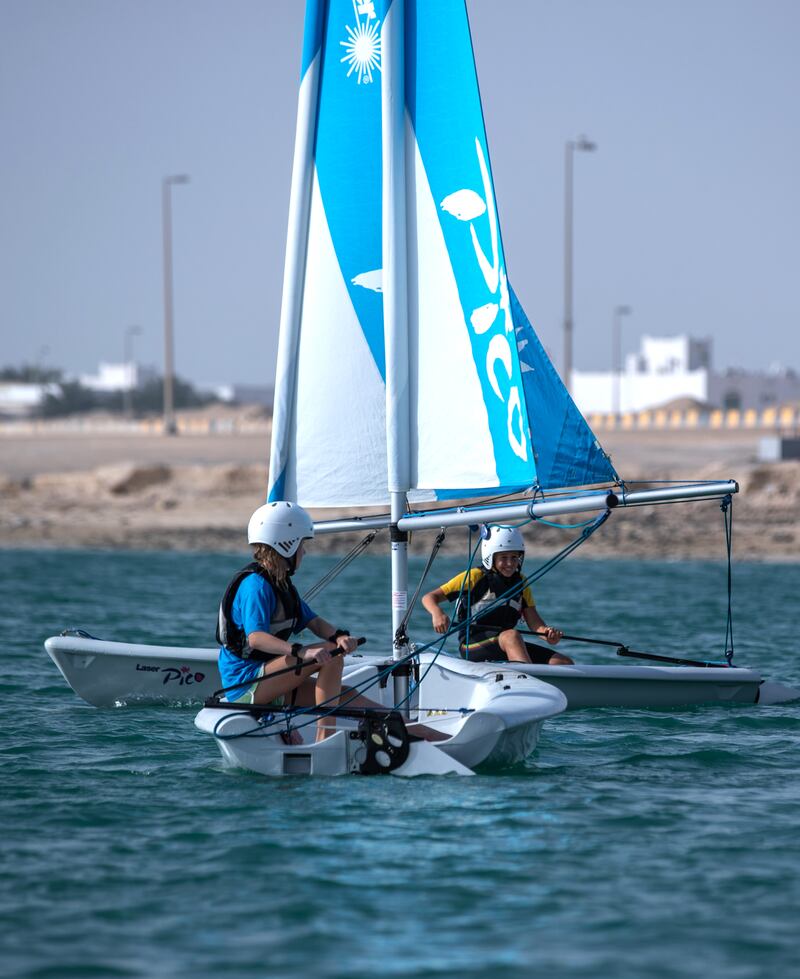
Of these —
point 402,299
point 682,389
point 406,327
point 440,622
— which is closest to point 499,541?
point 440,622

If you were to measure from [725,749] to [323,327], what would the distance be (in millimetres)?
3674

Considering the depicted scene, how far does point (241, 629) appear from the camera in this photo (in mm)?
8547

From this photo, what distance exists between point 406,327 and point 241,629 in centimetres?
238

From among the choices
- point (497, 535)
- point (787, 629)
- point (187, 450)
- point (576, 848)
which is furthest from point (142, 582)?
point (187, 450)

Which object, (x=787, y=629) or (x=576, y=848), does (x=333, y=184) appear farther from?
(x=787, y=629)

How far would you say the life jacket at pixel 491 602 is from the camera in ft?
35.5

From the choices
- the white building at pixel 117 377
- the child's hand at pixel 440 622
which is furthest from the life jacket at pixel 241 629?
the white building at pixel 117 377

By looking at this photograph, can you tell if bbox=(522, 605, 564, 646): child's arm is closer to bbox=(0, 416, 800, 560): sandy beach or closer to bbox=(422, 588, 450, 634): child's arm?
bbox=(422, 588, 450, 634): child's arm

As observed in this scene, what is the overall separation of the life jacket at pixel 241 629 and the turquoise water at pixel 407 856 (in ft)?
2.32

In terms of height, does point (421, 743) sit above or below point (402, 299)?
below

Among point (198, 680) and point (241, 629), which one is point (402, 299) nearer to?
point (241, 629)

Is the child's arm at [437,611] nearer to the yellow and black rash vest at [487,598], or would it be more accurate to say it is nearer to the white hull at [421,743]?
the yellow and black rash vest at [487,598]

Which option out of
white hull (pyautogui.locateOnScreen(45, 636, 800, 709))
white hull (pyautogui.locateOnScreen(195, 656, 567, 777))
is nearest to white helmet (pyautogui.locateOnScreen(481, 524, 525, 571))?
white hull (pyautogui.locateOnScreen(45, 636, 800, 709))

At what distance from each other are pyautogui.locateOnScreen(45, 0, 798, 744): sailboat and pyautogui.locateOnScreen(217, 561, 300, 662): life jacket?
78 cm
